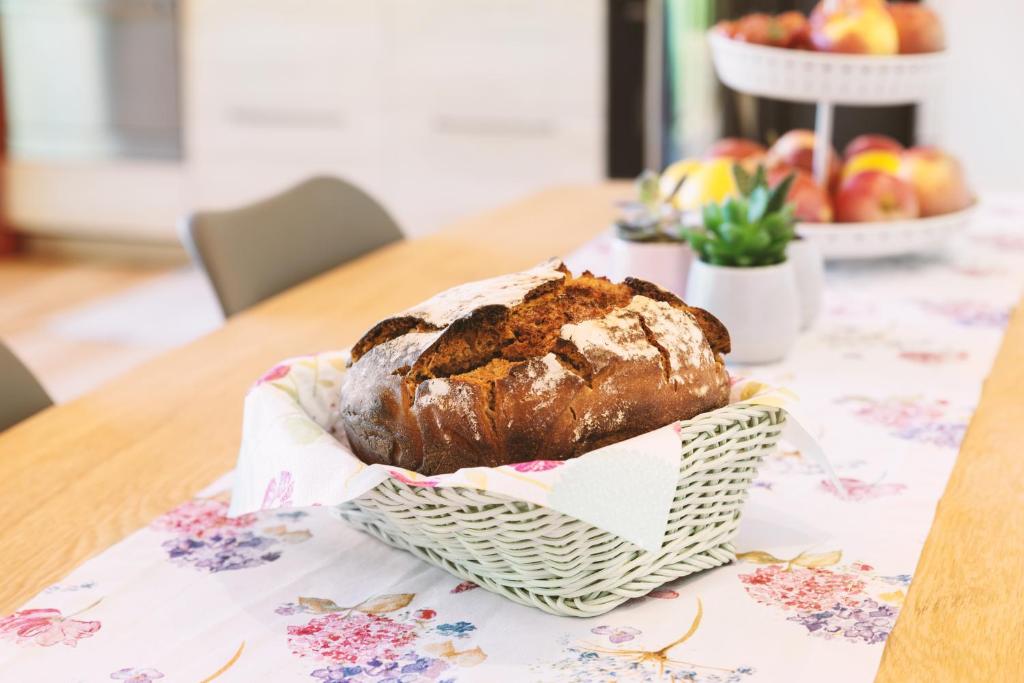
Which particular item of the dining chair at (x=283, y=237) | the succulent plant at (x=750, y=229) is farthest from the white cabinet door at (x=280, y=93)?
the succulent plant at (x=750, y=229)

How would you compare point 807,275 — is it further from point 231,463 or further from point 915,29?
point 231,463

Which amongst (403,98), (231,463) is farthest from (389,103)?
(231,463)

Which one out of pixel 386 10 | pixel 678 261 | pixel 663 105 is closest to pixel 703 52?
pixel 663 105

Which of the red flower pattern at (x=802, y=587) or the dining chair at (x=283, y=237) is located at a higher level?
the dining chair at (x=283, y=237)

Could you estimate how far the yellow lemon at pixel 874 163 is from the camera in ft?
4.91

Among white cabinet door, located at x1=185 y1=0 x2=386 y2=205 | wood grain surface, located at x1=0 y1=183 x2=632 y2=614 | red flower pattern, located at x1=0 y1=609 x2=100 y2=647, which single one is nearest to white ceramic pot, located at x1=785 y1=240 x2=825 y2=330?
wood grain surface, located at x1=0 y1=183 x2=632 y2=614

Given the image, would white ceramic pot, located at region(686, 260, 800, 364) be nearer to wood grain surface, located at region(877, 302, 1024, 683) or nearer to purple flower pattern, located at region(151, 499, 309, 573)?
wood grain surface, located at region(877, 302, 1024, 683)

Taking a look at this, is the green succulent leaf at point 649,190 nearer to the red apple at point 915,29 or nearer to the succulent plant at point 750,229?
the succulent plant at point 750,229

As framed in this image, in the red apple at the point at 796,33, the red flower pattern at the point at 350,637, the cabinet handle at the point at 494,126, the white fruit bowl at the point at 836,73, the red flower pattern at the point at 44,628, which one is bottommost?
the cabinet handle at the point at 494,126

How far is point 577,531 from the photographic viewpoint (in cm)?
64

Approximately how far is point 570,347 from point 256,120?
325cm

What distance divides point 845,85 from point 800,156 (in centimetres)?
17

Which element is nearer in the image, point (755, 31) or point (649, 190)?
point (649, 190)

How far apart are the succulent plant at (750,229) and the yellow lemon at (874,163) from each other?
1.35 feet
